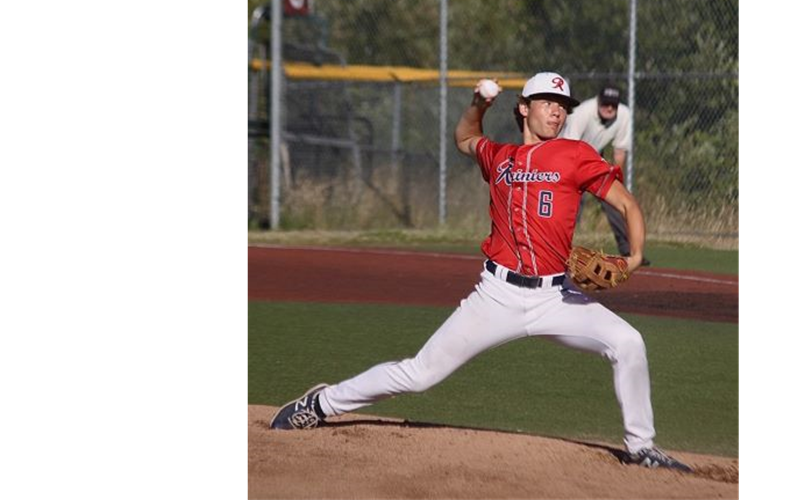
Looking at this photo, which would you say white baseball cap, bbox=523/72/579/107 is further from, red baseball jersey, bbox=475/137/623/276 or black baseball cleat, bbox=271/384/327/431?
black baseball cleat, bbox=271/384/327/431

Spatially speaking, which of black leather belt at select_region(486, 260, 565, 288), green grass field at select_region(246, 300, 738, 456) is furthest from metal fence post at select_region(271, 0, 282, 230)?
black leather belt at select_region(486, 260, 565, 288)

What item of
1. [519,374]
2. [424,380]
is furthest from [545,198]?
[519,374]

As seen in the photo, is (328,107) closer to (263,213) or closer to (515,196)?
(263,213)

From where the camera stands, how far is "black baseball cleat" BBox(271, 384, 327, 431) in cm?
763

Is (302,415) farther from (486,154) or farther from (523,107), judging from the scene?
(523,107)

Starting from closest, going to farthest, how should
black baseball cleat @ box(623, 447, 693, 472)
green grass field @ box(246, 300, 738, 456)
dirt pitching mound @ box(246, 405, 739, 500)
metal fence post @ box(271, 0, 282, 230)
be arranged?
dirt pitching mound @ box(246, 405, 739, 500)
black baseball cleat @ box(623, 447, 693, 472)
green grass field @ box(246, 300, 738, 456)
metal fence post @ box(271, 0, 282, 230)

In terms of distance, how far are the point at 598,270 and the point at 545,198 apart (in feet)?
1.56

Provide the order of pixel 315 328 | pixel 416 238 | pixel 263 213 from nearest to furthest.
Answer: pixel 315 328 < pixel 416 238 < pixel 263 213

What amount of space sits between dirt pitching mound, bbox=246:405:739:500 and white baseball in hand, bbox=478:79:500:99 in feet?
6.33

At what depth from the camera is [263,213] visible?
69.3 ft

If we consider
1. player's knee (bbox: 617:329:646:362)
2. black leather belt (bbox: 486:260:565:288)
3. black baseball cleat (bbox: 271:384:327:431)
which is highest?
black leather belt (bbox: 486:260:565:288)

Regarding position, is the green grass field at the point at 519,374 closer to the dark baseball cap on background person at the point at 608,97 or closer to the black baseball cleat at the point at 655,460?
the black baseball cleat at the point at 655,460
